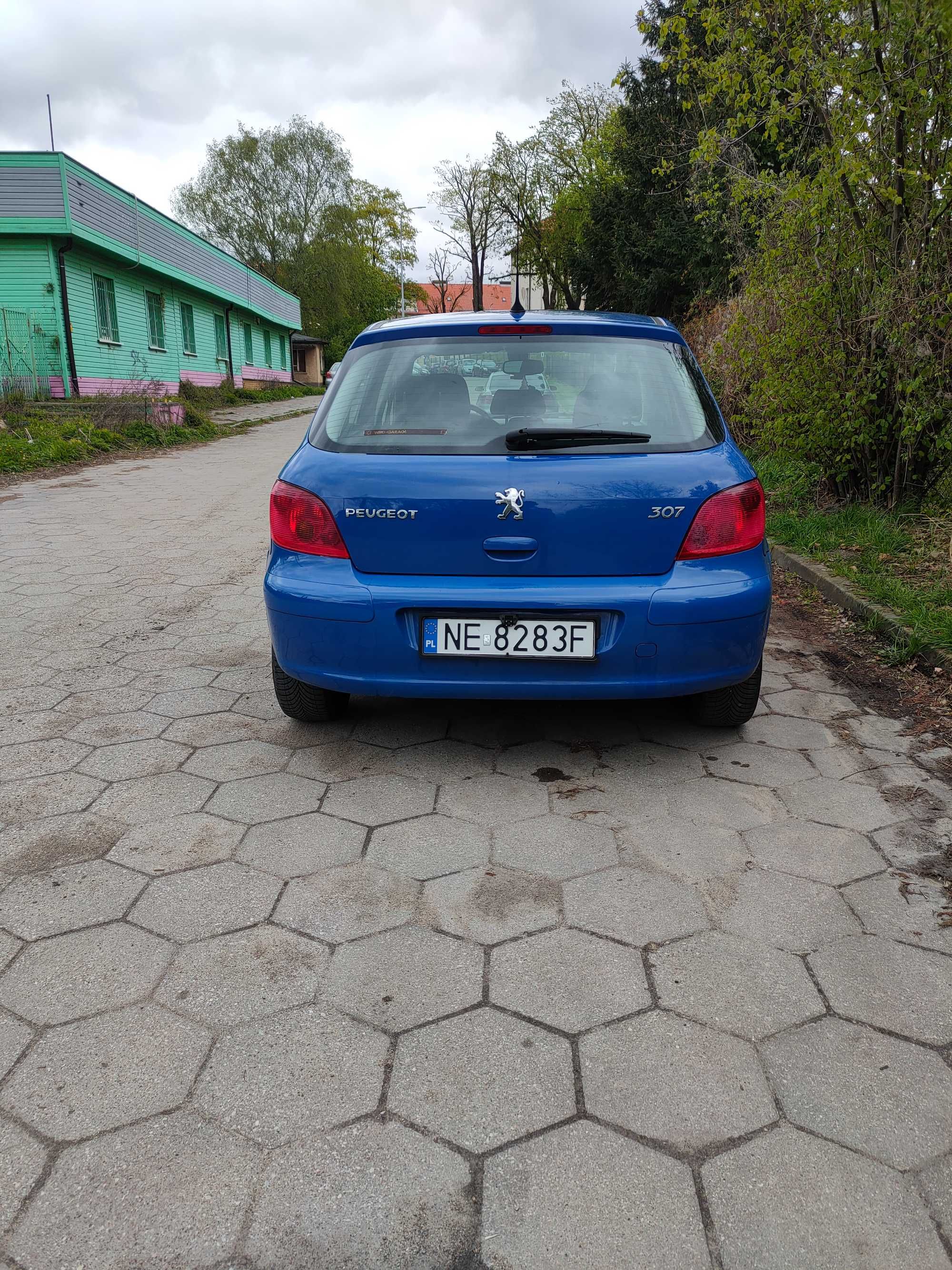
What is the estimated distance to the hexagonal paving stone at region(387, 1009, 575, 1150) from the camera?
1.73m

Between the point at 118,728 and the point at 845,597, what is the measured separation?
4047mm

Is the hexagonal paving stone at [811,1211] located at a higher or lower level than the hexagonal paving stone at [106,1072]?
higher

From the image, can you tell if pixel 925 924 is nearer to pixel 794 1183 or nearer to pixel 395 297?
pixel 794 1183

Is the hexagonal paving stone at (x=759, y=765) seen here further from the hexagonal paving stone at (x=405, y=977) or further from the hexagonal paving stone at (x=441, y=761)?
the hexagonal paving stone at (x=405, y=977)

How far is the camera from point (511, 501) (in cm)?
294

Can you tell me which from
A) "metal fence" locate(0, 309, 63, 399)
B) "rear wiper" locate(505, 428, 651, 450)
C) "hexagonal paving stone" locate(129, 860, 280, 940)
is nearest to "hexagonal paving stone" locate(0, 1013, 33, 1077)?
"hexagonal paving stone" locate(129, 860, 280, 940)

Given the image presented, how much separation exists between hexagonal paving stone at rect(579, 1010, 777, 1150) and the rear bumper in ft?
4.02

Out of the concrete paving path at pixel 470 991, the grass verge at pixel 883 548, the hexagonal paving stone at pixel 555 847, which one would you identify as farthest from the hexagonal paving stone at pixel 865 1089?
the grass verge at pixel 883 548

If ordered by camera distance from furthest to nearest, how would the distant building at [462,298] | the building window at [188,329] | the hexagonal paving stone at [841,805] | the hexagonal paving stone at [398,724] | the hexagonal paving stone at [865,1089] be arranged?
the distant building at [462,298]
the building window at [188,329]
the hexagonal paving stone at [398,724]
the hexagonal paving stone at [841,805]
the hexagonal paving stone at [865,1089]

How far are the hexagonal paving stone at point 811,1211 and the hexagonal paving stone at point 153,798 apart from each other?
201 cm

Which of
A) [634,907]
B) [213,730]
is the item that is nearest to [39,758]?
[213,730]

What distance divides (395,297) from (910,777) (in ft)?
237

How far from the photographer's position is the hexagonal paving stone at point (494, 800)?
2959 millimetres

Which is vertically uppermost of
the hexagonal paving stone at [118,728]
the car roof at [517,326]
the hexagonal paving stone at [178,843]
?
the car roof at [517,326]
